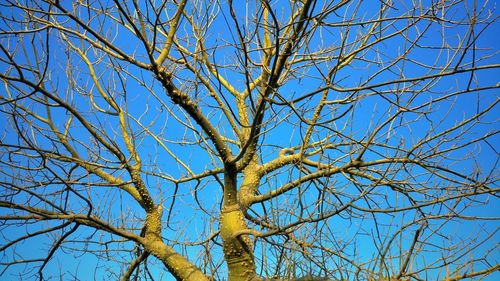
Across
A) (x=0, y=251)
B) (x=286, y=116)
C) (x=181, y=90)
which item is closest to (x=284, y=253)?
(x=286, y=116)

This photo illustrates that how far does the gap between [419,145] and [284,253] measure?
1748mm

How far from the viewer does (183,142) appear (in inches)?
202

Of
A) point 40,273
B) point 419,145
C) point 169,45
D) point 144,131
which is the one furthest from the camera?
point 144,131

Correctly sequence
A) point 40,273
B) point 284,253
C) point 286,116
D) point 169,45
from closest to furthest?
1. point 284,253
2. point 286,116
3. point 169,45
4. point 40,273

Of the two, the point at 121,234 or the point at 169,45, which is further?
the point at 121,234

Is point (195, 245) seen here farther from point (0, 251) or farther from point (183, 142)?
point (0, 251)

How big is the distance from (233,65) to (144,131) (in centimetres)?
126

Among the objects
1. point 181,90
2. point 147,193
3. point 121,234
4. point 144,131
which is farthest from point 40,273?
point 181,90

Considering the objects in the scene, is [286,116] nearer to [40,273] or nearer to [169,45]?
[169,45]

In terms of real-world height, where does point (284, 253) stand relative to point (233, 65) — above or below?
below

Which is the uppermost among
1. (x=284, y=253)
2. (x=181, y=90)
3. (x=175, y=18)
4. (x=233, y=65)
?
(x=233, y=65)

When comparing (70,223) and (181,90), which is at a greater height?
(181,90)

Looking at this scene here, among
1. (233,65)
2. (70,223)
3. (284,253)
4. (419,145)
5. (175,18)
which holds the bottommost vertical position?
(284,253)

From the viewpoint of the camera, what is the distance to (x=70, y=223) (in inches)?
168
